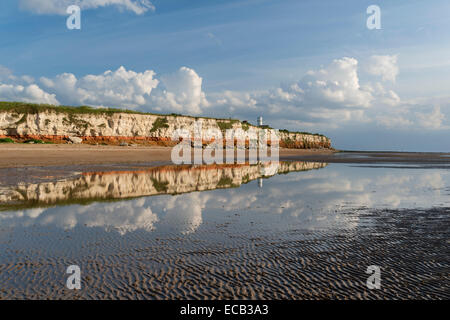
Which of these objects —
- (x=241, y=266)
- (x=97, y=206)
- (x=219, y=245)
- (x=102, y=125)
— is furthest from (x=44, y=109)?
(x=241, y=266)

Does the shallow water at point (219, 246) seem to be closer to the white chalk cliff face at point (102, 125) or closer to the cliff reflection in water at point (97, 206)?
the cliff reflection in water at point (97, 206)

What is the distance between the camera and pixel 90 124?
5941cm

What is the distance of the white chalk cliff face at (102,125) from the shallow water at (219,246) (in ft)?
160

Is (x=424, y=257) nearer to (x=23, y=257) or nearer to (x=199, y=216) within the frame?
(x=199, y=216)

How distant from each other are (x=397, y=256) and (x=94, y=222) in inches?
301

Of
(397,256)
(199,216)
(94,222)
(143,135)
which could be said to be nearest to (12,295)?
(94,222)

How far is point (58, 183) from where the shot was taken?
1480cm

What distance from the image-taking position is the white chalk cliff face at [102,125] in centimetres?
5088

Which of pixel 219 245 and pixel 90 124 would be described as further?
→ pixel 90 124

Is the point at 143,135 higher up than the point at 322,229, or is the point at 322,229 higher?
the point at 143,135

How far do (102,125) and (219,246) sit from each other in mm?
61795

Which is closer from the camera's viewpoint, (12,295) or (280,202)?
(12,295)

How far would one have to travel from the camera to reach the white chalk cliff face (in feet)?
167

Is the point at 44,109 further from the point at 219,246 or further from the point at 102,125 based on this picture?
the point at 219,246
